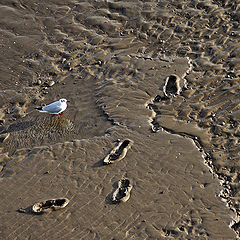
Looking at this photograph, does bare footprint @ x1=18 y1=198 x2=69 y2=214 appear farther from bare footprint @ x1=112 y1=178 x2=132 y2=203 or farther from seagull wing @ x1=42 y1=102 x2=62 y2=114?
seagull wing @ x1=42 y1=102 x2=62 y2=114

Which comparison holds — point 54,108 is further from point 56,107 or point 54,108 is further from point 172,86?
point 172,86

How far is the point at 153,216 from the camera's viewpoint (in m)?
6.22

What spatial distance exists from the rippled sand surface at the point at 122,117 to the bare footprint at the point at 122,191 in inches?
3.6

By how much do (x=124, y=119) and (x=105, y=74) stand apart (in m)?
1.56

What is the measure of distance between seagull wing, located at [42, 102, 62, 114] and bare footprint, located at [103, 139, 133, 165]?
5.24 ft

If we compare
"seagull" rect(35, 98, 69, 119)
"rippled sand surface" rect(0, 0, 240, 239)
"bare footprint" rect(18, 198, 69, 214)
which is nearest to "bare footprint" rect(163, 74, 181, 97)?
"rippled sand surface" rect(0, 0, 240, 239)

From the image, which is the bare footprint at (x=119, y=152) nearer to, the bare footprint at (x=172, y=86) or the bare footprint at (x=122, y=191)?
the bare footprint at (x=122, y=191)

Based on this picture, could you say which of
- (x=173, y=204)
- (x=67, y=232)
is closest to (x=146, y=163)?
(x=173, y=204)

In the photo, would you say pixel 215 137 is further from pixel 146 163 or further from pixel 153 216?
pixel 153 216

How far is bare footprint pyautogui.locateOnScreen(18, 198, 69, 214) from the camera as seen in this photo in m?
6.34

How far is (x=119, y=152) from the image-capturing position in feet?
23.6

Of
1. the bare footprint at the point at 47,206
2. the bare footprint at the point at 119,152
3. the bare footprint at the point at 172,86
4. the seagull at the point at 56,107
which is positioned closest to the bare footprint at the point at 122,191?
the bare footprint at the point at 119,152

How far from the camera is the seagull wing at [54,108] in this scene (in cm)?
775

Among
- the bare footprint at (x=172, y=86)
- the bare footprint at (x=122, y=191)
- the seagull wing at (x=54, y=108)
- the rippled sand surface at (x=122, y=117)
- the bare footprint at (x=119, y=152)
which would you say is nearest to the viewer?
the rippled sand surface at (x=122, y=117)
